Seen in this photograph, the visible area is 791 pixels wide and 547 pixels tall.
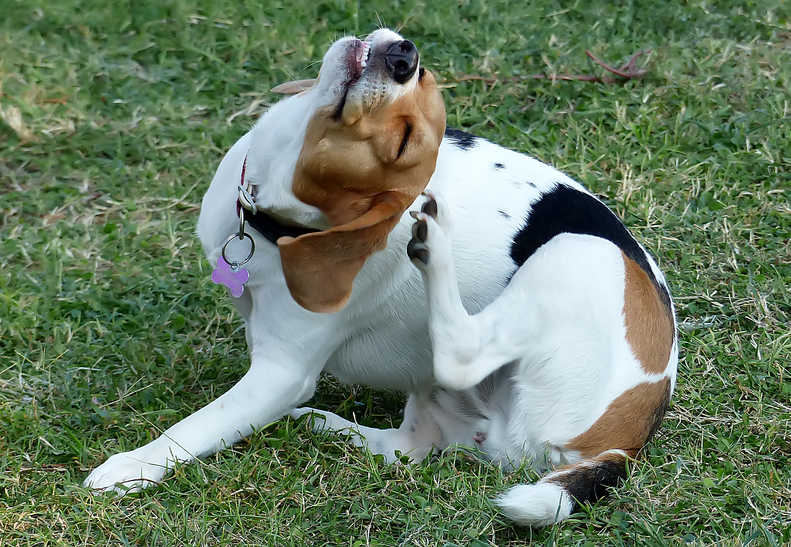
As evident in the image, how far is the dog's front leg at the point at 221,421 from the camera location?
3.39 meters

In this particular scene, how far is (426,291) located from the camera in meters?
3.31

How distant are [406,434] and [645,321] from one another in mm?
977

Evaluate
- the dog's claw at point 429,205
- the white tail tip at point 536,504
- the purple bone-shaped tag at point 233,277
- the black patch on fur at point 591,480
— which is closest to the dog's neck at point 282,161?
the purple bone-shaped tag at point 233,277

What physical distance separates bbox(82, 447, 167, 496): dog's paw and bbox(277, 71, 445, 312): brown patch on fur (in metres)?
0.86

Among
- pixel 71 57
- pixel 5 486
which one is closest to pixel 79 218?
pixel 71 57

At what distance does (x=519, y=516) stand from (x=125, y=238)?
2.73 metres

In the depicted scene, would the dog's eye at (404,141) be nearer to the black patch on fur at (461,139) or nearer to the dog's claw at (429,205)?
the dog's claw at (429,205)

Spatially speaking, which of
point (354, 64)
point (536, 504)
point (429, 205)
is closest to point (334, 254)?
point (429, 205)

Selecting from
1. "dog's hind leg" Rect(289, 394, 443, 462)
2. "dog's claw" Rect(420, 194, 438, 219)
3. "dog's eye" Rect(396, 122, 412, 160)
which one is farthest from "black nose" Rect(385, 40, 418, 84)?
"dog's hind leg" Rect(289, 394, 443, 462)

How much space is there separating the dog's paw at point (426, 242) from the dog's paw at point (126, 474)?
1.10 m

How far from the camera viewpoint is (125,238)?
4.98 m

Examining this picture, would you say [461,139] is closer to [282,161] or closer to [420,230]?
[420,230]

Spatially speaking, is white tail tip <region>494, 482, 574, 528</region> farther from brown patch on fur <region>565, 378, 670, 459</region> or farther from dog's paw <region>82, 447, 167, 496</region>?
dog's paw <region>82, 447, 167, 496</region>

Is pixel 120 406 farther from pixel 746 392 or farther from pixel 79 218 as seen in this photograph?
pixel 746 392
